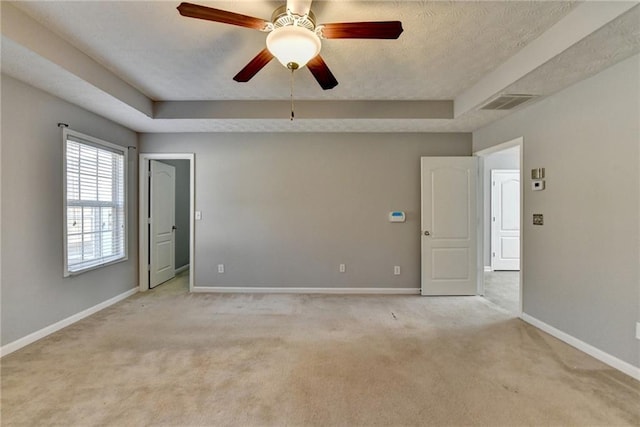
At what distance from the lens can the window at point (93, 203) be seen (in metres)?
3.06

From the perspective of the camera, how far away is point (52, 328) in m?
2.84

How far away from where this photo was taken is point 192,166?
13.9ft

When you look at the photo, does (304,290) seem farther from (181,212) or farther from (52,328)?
(181,212)

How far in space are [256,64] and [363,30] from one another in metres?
0.82

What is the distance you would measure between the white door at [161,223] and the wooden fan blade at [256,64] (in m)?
3.03

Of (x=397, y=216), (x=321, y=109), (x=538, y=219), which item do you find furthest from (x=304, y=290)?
(x=538, y=219)

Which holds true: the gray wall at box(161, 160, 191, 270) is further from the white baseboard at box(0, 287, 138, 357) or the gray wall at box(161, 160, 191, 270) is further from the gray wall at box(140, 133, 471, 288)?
the white baseboard at box(0, 287, 138, 357)

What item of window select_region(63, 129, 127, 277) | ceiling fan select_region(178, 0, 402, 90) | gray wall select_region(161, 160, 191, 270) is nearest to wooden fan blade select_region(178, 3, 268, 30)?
ceiling fan select_region(178, 0, 402, 90)

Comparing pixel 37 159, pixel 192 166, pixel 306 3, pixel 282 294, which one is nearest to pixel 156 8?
pixel 306 3

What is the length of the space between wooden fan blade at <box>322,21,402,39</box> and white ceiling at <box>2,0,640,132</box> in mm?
330

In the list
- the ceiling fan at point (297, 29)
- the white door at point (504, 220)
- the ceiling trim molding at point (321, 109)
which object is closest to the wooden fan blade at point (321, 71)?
the ceiling fan at point (297, 29)

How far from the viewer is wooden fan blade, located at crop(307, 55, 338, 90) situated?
1976mm

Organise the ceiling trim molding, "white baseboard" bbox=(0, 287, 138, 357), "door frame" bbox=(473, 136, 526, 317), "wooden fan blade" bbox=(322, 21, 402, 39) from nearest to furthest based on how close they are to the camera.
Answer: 1. "wooden fan blade" bbox=(322, 21, 402, 39)
2. "white baseboard" bbox=(0, 287, 138, 357)
3. "door frame" bbox=(473, 136, 526, 317)
4. the ceiling trim molding

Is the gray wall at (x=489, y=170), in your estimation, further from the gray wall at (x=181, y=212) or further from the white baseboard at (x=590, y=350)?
the gray wall at (x=181, y=212)
